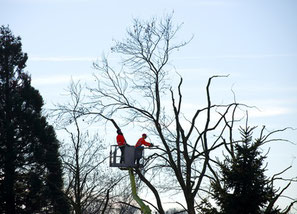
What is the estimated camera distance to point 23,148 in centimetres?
2884

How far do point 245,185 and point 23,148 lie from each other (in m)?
20.1

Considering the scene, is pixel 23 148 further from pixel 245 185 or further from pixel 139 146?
pixel 245 185

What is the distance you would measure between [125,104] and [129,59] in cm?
212

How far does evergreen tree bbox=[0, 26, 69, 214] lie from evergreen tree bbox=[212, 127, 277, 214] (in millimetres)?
17547

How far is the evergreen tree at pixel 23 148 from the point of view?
27.9m

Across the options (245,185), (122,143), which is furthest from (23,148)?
(245,185)

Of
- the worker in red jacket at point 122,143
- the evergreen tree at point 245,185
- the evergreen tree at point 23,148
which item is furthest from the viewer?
the evergreen tree at point 23,148

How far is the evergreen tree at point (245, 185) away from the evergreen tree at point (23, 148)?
1755 centimetres

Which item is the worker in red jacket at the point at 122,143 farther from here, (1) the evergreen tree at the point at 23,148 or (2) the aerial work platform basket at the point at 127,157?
(1) the evergreen tree at the point at 23,148

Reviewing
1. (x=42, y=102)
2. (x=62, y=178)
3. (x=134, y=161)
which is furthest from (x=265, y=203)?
(x=42, y=102)

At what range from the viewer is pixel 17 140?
94.6 feet

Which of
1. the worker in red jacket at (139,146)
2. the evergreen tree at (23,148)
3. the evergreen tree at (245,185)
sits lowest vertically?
the evergreen tree at (245,185)

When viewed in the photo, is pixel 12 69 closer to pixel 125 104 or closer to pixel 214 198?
pixel 125 104

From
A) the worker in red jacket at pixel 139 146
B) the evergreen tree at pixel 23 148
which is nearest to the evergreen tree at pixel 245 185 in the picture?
the worker in red jacket at pixel 139 146
